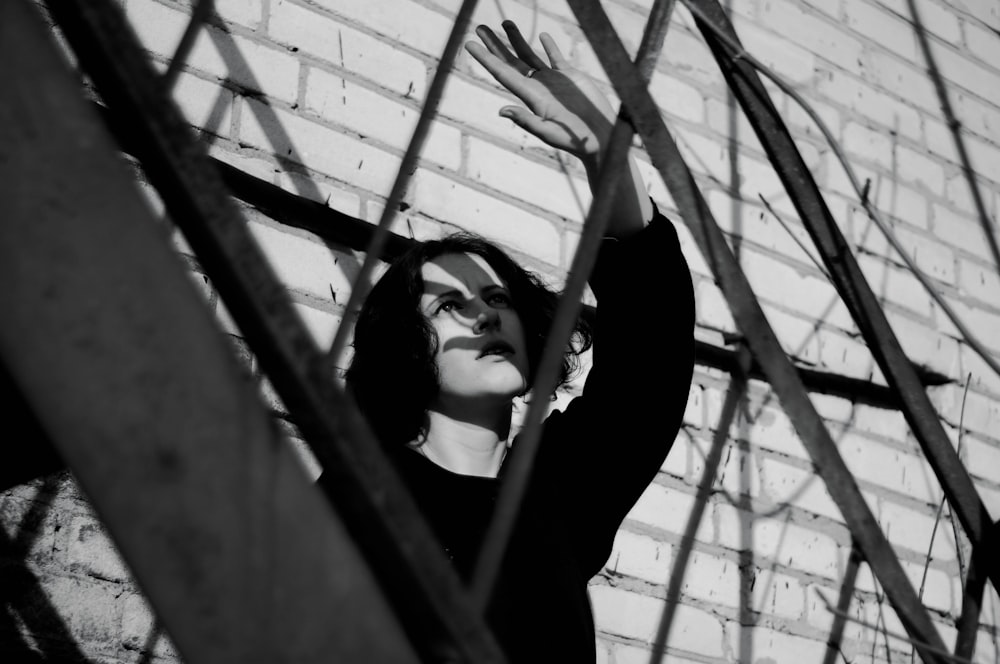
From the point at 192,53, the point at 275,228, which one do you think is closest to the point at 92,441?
the point at 275,228

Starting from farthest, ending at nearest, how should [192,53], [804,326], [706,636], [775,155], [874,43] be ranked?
1. [874,43]
2. [804,326]
3. [706,636]
4. [192,53]
5. [775,155]

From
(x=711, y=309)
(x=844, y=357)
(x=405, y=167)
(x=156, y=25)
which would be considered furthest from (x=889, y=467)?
(x=156, y=25)

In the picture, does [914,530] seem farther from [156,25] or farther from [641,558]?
[156,25]

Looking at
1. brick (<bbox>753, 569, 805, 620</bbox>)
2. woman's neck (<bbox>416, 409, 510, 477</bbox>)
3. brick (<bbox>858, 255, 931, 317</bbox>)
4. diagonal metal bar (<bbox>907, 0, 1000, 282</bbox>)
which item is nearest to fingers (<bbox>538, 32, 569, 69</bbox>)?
woman's neck (<bbox>416, 409, 510, 477</bbox>)

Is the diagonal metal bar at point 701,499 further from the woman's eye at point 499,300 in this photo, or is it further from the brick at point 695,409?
the woman's eye at point 499,300

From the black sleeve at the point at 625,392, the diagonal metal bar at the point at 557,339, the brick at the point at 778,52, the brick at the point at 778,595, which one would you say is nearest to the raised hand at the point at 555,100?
the black sleeve at the point at 625,392

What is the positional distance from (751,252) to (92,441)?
66.3 inches

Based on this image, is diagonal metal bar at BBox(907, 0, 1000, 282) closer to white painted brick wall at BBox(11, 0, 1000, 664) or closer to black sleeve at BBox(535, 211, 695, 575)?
white painted brick wall at BBox(11, 0, 1000, 664)

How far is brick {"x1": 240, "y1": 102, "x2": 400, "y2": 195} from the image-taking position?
5.10ft

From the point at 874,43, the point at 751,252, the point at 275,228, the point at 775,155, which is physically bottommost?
the point at 275,228

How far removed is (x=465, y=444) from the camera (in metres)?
1.34

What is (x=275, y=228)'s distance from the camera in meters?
1.53

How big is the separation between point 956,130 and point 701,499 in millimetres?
1280

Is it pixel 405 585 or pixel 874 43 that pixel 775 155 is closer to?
pixel 405 585
